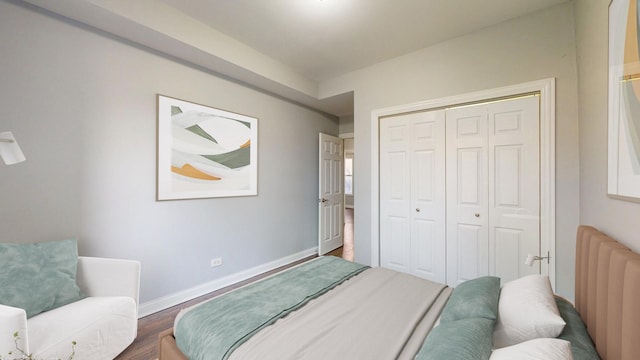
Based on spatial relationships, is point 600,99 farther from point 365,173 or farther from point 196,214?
point 196,214

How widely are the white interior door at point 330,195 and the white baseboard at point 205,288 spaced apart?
1.95 feet

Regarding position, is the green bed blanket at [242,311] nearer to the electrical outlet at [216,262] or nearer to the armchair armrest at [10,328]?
the armchair armrest at [10,328]

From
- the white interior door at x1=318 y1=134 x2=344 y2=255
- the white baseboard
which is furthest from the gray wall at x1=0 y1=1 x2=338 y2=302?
the white interior door at x1=318 y1=134 x2=344 y2=255

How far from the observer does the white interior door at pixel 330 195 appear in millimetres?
4000

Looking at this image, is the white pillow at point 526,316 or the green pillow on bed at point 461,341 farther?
the white pillow at point 526,316

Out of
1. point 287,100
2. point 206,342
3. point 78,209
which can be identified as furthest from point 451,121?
point 78,209

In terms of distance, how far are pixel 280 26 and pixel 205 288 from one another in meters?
2.88

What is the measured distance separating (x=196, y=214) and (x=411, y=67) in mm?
2951

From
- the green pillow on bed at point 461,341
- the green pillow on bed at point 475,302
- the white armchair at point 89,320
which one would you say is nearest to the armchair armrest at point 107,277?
the white armchair at point 89,320

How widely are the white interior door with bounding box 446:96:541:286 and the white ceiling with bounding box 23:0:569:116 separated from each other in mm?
838

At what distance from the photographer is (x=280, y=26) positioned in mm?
2350

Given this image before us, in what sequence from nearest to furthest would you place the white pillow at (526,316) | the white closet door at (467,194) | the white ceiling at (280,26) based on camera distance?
the white pillow at (526,316) < the white ceiling at (280,26) < the white closet door at (467,194)

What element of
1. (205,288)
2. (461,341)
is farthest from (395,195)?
(205,288)

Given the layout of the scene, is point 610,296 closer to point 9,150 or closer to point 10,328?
point 10,328
